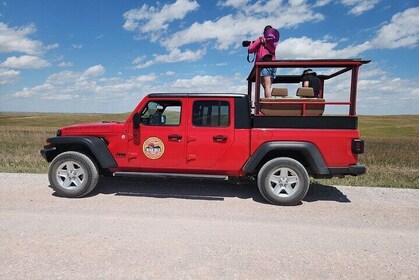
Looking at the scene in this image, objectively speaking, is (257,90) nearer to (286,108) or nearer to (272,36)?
(286,108)

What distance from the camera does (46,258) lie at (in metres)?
3.13

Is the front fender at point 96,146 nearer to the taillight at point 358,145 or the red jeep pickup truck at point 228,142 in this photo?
the red jeep pickup truck at point 228,142

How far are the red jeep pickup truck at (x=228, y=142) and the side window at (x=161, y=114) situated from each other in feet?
0.06

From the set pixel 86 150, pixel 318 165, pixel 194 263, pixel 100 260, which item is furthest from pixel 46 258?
pixel 318 165

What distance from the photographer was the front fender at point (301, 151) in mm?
5207

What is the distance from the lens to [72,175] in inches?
223

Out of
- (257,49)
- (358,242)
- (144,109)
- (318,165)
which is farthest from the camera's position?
(257,49)

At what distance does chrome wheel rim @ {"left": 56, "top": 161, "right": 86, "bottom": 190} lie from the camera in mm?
5645

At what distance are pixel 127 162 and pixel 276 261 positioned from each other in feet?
11.3

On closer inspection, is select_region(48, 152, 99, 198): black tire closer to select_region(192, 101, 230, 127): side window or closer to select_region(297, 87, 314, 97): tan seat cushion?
select_region(192, 101, 230, 127): side window

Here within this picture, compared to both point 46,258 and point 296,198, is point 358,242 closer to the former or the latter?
point 296,198

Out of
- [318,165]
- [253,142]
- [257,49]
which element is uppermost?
[257,49]

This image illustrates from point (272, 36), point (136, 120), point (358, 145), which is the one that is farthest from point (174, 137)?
point (358, 145)

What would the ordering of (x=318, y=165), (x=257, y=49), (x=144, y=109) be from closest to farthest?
(x=318, y=165), (x=144, y=109), (x=257, y=49)
